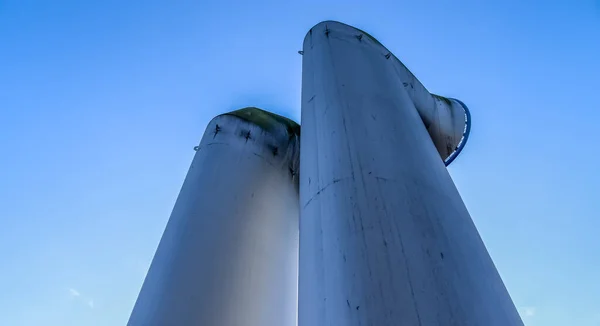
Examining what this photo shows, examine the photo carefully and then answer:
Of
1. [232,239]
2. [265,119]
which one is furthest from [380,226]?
[265,119]

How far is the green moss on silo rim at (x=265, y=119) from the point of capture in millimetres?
4793

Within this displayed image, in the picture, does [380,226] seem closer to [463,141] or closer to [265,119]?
[463,141]

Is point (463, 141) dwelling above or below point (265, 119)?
below

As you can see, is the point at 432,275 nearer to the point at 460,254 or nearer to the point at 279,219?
the point at 460,254

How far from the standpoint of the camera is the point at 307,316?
66.2 inches

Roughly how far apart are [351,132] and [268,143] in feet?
7.84

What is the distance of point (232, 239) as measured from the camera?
3402mm

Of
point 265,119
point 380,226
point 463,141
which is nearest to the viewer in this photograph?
point 380,226

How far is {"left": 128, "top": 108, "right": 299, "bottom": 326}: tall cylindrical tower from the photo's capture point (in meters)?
2.89

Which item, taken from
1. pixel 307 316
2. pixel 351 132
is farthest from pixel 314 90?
pixel 307 316

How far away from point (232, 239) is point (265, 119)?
6.40ft

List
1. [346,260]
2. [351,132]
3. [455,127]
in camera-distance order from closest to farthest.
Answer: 1. [346,260]
2. [351,132]
3. [455,127]

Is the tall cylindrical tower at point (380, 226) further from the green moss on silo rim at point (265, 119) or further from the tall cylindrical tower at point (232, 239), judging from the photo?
the green moss on silo rim at point (265, 119)

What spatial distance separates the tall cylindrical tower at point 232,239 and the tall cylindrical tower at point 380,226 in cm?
119
